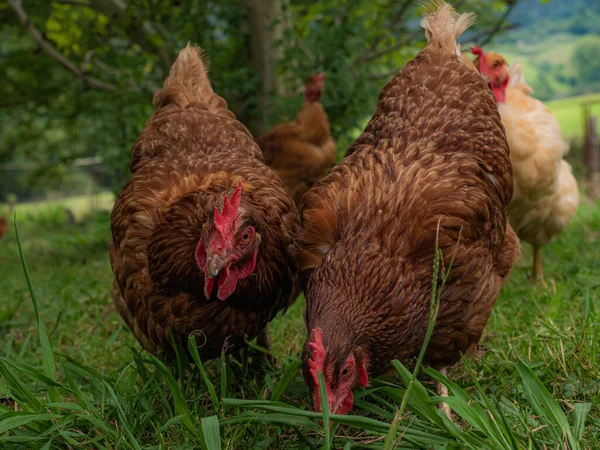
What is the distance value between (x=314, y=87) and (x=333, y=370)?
13.9 feet

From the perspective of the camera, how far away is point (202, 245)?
2.12 meters

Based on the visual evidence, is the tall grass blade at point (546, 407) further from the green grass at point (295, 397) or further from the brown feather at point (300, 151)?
the brown feather at point (300, 151)

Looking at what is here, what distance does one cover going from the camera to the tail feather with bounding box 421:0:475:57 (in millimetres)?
2838

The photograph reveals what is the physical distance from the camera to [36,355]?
3051mm

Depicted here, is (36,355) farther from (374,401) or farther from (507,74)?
(507,74)

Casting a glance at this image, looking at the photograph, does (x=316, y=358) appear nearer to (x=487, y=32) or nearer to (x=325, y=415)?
(x=325, y=415)

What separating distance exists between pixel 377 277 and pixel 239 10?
15.7 feet

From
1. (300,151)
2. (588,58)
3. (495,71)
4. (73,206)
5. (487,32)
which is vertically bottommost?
(73,206)

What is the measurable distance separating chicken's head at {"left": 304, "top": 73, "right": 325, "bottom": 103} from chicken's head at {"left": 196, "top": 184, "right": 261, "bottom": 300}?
364 cm

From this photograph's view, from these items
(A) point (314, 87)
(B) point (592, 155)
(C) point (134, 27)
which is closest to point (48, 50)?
(C) point (134, 27)

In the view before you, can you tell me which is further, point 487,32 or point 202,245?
point 487,32

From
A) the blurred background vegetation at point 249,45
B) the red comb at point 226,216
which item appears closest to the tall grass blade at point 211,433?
the red comb at point 226,216

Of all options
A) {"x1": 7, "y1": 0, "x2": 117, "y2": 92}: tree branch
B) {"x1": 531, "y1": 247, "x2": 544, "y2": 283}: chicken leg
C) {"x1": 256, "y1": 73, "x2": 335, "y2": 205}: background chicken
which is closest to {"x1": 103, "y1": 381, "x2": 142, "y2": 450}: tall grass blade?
{"x1": 531, "y1": 247, "x2": 544, "y2": 283}: chicken leg

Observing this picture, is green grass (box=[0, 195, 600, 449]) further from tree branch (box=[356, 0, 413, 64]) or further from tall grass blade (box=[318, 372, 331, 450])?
tree branch (box=[356, 0, 413, 64])
